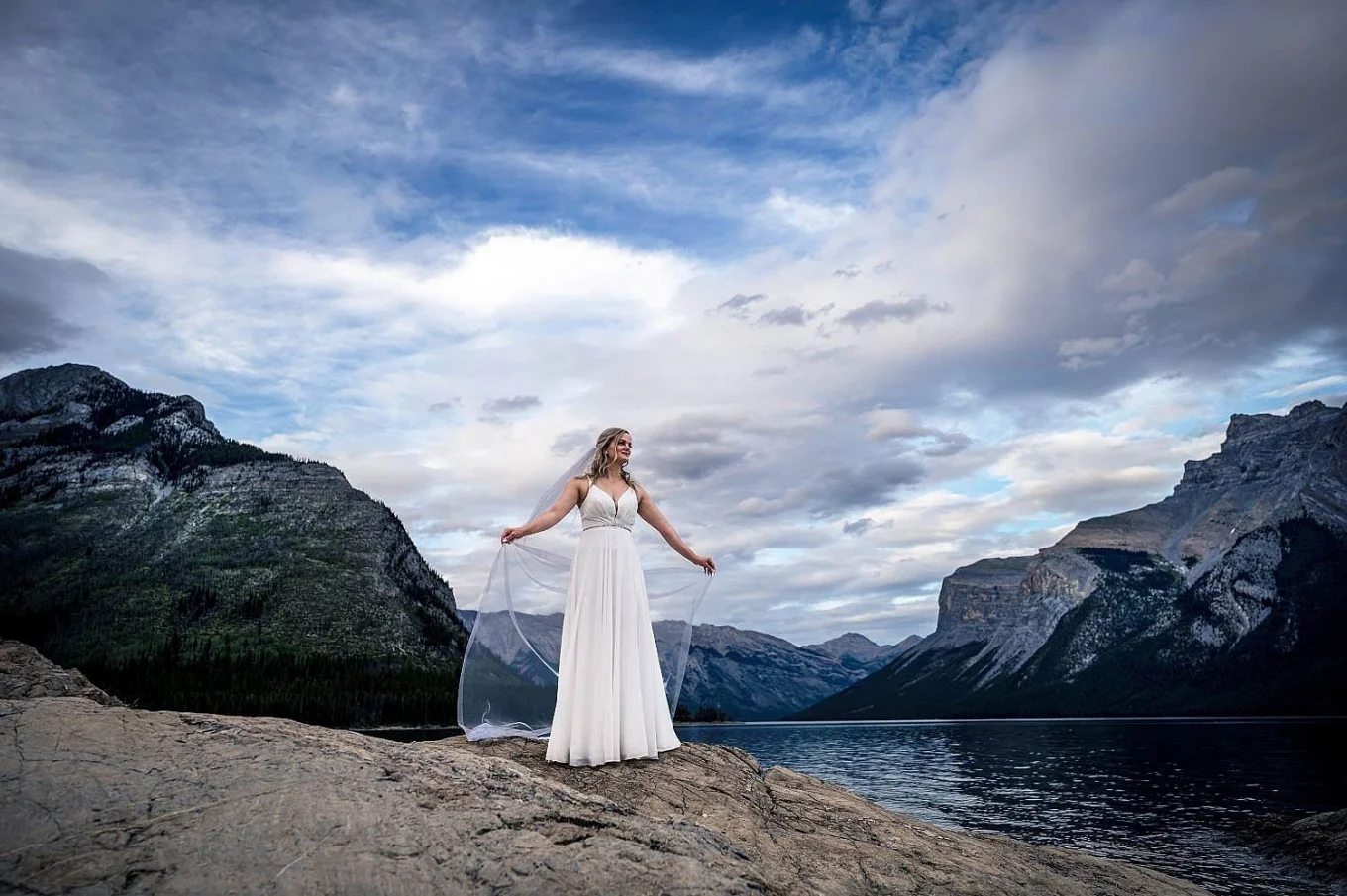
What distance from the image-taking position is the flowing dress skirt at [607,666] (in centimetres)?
937

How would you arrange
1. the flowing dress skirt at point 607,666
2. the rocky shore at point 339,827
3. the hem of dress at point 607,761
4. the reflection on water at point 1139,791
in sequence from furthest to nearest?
the reflection on water at point 1139,791 < the flowing dress skirt at point 607,666 < the hem of dress at point 607,761 < the rocky shore at point 339,827

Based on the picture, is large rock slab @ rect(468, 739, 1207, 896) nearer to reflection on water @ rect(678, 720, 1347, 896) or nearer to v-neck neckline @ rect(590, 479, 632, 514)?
v-neck neckline @ rect(590, 479, 632, 514)

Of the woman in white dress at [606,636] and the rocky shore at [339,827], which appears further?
the woman in white dress at [606,636]

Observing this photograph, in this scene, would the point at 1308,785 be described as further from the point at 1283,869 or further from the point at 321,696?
the point at 321,696

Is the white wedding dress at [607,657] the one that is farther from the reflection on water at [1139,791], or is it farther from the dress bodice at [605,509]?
the reflection on water at [1139,791]

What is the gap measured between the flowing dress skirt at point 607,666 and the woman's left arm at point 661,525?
2.38 feet

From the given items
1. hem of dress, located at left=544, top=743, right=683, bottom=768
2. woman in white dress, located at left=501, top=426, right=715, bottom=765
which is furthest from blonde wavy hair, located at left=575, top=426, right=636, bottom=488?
hem of dress, located at left=544, top=743, right=683, bottom=768

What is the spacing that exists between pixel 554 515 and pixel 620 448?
4.17 ft

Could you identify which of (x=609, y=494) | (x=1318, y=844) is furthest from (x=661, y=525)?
(x=1318, y=844)

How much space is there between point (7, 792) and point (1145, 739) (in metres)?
124

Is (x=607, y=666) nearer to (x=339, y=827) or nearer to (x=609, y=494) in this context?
(x=609, y=494)

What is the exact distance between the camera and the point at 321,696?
138 m

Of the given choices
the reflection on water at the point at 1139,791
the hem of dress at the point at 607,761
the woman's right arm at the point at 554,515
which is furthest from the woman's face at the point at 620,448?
the reflection on water at the point at 1139,791

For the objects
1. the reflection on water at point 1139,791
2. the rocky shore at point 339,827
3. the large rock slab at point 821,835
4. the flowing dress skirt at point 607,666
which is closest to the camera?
the rocky shore at point 339,827
